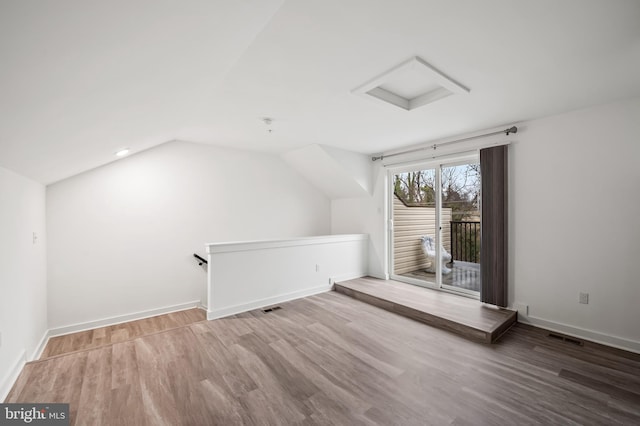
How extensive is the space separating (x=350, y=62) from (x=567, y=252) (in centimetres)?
316

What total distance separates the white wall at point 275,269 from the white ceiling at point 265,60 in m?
1.78

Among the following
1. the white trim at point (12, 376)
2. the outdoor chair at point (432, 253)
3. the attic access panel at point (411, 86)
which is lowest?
the white trim at point (12, 376)

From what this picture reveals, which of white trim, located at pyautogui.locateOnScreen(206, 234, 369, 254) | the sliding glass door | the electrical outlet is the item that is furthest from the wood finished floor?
the sliding glass door

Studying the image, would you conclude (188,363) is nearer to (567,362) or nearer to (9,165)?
(9,165)

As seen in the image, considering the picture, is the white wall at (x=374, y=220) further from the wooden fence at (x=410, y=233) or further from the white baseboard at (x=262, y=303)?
the white baseboard at (x=262, y=303)

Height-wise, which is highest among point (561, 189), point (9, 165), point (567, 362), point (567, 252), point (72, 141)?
point (72, 141)

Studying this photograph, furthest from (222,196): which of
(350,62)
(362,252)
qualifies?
(350,62)

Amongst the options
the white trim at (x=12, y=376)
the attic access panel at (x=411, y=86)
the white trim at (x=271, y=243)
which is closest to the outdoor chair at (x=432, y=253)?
the white trim at (x=271, y=243)

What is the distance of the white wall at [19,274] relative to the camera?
198cm

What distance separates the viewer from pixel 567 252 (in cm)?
299

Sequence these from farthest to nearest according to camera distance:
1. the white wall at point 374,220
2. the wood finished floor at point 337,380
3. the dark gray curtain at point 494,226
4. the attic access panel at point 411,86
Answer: the white wall at point 374,220
the dark gray curtain at point 494,226
the attic access panel at point 411,86
the wood finished floor at point 337,380

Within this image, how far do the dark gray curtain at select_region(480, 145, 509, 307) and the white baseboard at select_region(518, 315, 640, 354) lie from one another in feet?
1.09

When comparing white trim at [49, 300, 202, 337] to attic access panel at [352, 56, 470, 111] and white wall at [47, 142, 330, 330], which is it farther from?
attic access panel at [352, 56, 470, 111]

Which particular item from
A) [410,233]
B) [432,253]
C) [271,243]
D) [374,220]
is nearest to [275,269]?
[271,243]
